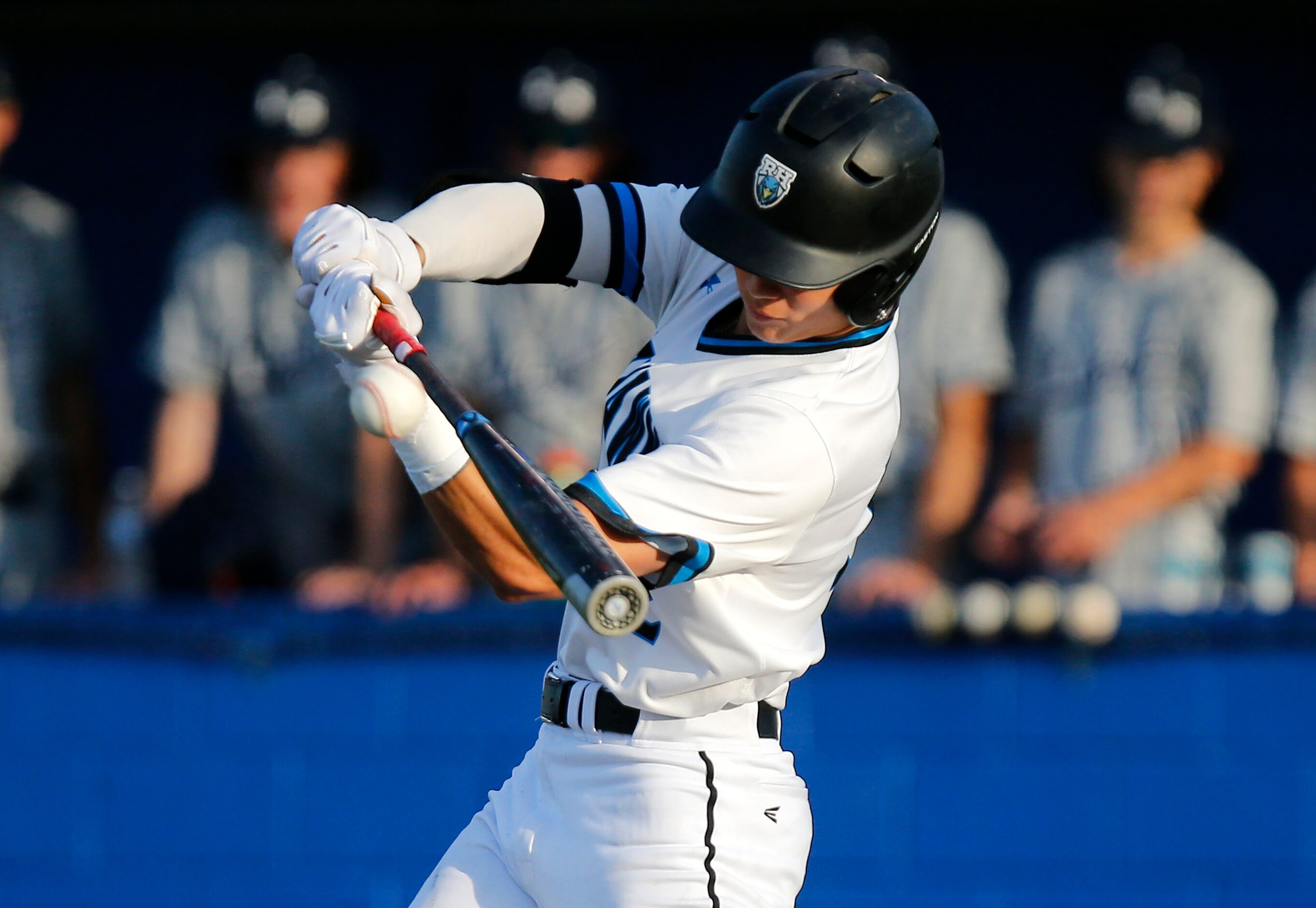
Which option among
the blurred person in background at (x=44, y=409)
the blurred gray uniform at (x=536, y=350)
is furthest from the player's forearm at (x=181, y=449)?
the blurred gray uniform at (x=536, y=350)

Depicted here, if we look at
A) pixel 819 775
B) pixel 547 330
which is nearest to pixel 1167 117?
pixel 547 330

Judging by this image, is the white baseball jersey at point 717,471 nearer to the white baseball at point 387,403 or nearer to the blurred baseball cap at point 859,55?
the white baseball at point 387,403

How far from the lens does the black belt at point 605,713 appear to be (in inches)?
93.0

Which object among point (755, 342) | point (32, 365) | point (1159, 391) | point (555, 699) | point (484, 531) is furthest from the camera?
point (32, 365)

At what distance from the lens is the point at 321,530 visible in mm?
4352

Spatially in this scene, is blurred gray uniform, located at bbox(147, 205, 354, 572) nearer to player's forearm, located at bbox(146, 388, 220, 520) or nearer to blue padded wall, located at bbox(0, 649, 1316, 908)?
player's forearm, located at bbox(146, 388, 220, 520)

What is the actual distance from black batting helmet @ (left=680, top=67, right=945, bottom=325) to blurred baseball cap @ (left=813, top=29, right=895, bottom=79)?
189 cm

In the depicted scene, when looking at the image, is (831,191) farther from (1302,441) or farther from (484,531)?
(1302,441)

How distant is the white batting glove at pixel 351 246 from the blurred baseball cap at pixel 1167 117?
2323 mm

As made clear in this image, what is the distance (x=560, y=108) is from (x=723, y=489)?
7.76 ft

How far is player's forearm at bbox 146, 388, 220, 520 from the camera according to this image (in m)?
4.29

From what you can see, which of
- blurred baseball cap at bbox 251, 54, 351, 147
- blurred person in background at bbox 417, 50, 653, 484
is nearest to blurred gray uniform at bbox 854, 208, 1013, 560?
blurred person in background at bbox 417, 50, 653, 484

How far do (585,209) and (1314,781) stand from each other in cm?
219

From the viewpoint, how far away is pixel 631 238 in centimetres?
258
